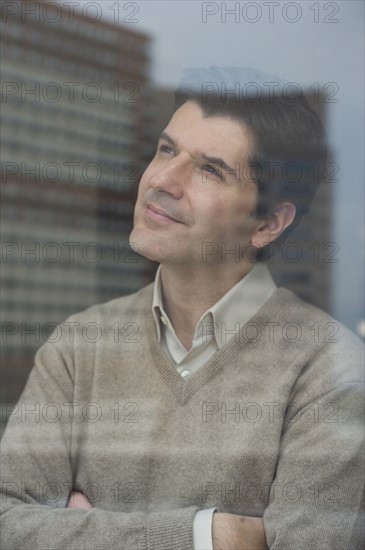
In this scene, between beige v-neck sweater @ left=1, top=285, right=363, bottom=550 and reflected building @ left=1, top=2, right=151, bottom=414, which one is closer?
Answer: beige v-neck sweater @ left=1, top=285, right=363, bottom=550

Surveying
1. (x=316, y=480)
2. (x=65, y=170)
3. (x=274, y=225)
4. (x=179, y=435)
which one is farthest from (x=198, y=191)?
(x=316, y=480)

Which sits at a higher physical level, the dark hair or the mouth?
the dark hair

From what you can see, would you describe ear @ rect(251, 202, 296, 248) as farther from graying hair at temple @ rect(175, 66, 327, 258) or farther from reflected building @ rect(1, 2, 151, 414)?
reflected building @ rect(1, 2, 151, 414)

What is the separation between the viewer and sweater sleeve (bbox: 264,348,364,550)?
Result: 1.74 m

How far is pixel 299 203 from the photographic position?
6.00ft

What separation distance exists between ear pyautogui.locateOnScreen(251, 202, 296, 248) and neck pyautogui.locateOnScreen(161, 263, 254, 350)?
57 millimetres

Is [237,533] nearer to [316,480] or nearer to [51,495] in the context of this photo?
[316,480]

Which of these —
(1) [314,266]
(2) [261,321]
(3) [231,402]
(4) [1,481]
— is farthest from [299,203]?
(4) [1,481]

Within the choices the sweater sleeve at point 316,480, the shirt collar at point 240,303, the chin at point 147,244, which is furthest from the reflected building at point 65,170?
the sweater sleeve at point 316,480

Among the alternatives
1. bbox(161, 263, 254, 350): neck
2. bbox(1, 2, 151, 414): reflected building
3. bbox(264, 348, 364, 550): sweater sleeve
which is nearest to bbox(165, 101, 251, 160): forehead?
bbox(1, 2, 151, 414): reflected building

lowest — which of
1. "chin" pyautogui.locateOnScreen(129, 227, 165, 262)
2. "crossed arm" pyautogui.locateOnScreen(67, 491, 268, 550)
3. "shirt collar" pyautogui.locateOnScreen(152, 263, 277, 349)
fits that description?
"crossed arm" pyautogui.locateOnScreen(67, 491, 268, 550)

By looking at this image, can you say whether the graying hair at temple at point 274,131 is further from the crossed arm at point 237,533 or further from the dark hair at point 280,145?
the crossed arm at point 237,533

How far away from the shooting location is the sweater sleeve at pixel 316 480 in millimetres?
1740

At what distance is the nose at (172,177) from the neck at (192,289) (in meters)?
0.15
